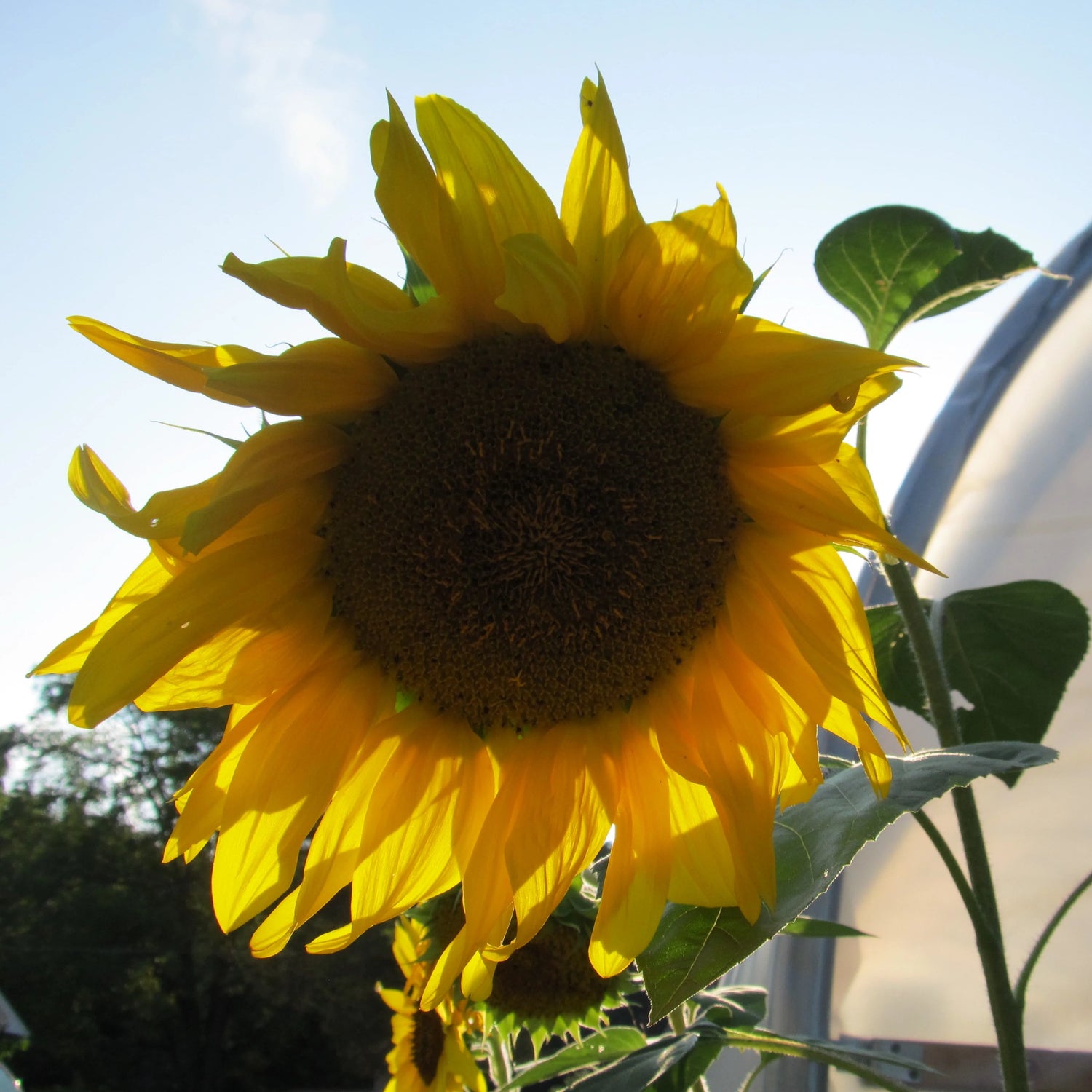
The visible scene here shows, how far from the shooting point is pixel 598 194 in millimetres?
745

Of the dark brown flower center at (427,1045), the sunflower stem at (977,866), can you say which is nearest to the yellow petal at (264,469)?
the sunflower stem at (977,866)

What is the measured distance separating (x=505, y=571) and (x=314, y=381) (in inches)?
9.6

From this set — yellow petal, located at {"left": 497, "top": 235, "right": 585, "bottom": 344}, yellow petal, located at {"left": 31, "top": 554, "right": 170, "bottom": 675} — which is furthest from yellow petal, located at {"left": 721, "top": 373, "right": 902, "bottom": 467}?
yellow petal, located at {"left": 31, "top": 554, "right": 170, "bottom": 675}

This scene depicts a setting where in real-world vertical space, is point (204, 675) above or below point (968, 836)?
above

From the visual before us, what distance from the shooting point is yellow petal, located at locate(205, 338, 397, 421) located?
2.44 ft

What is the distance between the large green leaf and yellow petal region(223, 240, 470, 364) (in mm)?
469

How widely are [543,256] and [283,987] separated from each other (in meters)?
18.3

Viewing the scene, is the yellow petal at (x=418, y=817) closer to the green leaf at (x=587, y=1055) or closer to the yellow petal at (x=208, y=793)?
the yellow petal at (x=208, y=793)

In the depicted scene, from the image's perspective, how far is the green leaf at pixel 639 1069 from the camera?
0.91 metres

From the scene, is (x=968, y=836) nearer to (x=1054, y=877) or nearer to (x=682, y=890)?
(x=682, y=890)

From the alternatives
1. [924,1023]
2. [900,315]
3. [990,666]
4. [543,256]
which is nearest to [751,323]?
[543,256]

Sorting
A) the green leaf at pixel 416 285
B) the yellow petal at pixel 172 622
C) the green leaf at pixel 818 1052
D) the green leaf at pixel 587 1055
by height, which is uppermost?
the green leaf at pixel 416 285

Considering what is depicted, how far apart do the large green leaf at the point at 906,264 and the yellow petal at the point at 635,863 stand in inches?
21.5

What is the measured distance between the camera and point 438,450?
2.91 feet
